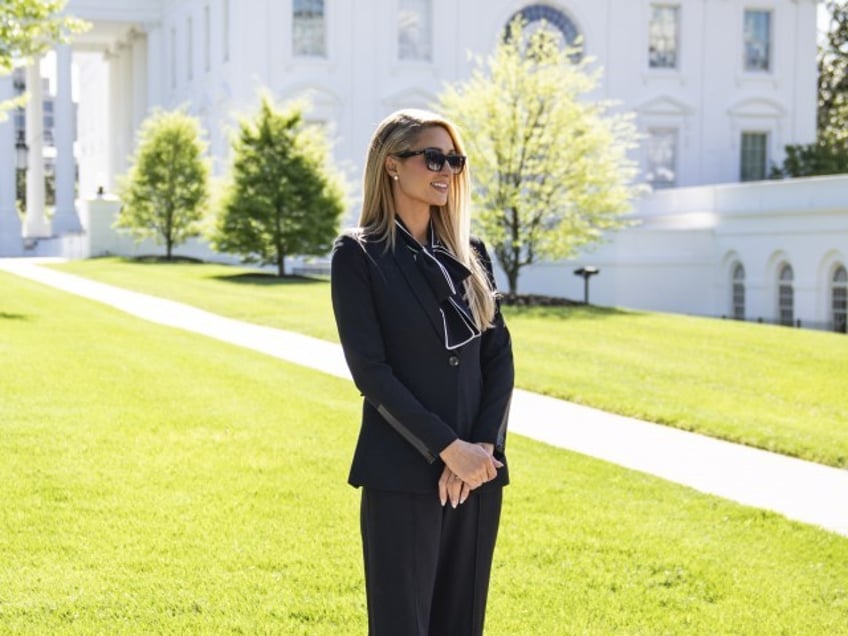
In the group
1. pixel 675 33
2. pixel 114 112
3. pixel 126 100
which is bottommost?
pixel 114 112

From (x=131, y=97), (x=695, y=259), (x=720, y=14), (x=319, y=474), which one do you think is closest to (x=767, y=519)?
(x=319, y=474)

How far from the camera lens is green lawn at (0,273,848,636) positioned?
587 centimetres

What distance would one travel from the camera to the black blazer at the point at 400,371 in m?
3.87

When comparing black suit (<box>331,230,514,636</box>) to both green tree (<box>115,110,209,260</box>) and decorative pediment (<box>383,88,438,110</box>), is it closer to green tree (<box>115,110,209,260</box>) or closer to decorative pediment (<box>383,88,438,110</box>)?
green tree (<box>115,110,209,260</box>)

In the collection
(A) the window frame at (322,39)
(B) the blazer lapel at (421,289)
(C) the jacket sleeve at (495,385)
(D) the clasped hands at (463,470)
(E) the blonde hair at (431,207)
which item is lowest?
(D) the clasped hands at (463,470)

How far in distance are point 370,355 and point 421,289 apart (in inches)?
10.9

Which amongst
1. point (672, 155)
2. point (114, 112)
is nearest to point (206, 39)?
point (114, 112)

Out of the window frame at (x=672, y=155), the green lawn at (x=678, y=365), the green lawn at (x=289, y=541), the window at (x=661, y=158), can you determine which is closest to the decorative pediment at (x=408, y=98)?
the window frame at (x=672, y=155)

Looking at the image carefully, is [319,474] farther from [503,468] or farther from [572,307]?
[572,307]

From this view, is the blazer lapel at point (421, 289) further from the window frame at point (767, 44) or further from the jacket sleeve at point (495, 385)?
the window frame at point (767, 44)

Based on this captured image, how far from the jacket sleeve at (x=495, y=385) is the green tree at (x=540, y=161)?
71.2ft

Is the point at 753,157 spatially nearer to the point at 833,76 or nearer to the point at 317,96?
the point at 833,76

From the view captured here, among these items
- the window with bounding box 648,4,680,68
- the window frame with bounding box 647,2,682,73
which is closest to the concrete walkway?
the window frame with bounding box 647,2,682,73

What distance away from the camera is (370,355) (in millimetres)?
3891
